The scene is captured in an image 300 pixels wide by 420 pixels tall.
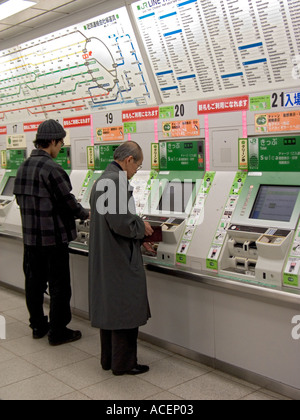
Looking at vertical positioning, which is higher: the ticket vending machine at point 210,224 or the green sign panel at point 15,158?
the green sign panel at point 15,158

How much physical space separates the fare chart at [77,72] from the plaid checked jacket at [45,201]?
1.11 metres

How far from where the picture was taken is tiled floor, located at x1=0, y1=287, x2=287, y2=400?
346 cm

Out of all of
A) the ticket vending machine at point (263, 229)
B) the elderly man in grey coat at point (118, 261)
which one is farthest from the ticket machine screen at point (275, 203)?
the elderly man in grey coat at point (118, 261)

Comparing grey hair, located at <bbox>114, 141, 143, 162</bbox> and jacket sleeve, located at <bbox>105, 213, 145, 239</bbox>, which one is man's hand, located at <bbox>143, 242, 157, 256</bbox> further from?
grey hair, located at <bbox>114, 141, 143, 162</bbox>

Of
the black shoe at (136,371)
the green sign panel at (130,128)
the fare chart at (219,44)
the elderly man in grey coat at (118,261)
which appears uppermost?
the fare chart at (219,44)

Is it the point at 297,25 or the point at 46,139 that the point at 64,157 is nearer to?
the point at 46,139

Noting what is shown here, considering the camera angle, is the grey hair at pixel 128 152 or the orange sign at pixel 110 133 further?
the orange sign at pixel 110 133

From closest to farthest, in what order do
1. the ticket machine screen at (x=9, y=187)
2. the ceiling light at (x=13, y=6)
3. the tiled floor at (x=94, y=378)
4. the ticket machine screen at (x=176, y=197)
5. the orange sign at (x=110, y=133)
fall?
the tiled floor at (x=94, y=378)
the ticket machine screen at (x=176, y=197)
the ceiling light at (x=13, y=6)
the orange sign at (x=110, y=133)
the ticket machine screen at (x=9, y=187)

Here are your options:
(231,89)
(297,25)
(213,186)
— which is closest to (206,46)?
(231,89)

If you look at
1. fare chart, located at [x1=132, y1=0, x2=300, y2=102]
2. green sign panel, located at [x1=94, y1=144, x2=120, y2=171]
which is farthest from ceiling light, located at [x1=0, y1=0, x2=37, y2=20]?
green sign panel, located at [x1=94, y1=144, x2=120, y2=171]

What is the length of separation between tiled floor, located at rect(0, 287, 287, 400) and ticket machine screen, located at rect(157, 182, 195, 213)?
121 cm

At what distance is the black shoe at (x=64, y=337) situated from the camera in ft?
14.8

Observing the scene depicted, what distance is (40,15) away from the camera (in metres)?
5.16

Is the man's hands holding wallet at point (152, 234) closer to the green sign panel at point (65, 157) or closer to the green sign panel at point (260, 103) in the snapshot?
the green sign panel at point (260, 103)
